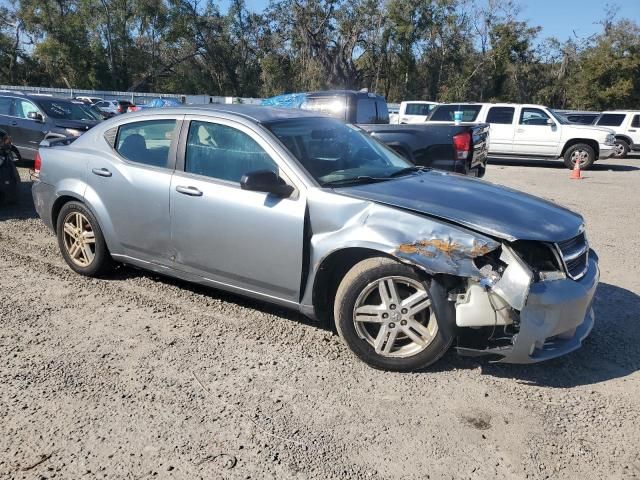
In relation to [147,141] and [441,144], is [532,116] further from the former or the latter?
[147,141]

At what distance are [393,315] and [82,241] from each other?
3115mm

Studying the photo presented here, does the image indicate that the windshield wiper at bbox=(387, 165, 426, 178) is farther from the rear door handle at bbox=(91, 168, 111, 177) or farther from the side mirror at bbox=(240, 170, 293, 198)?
the rear door handle at bbox=(91, 168, 111, 177)

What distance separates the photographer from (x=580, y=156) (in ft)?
55.0

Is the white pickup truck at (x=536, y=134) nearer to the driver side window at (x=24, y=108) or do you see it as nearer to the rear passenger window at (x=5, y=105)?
the driver side window at (x=24, y=108)

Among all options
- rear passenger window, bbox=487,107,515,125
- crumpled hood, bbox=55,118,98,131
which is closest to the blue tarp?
crumpled hood, bbox=55,118,98,131

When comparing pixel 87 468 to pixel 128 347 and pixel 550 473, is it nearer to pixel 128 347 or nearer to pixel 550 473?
pixel 128 347

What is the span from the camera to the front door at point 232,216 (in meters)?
3.79

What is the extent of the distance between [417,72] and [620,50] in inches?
678

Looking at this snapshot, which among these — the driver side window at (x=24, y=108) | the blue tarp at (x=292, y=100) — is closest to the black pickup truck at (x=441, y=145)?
the blue tarp at (x=292, y=100)

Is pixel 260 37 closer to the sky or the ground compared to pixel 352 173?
closer to the sky

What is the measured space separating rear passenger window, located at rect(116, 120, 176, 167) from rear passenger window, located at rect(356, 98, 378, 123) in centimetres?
621

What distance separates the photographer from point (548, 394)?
3354 mm

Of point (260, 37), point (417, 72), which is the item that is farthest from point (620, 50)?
point (260, 37)

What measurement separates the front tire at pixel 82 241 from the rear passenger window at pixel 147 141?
68cm
